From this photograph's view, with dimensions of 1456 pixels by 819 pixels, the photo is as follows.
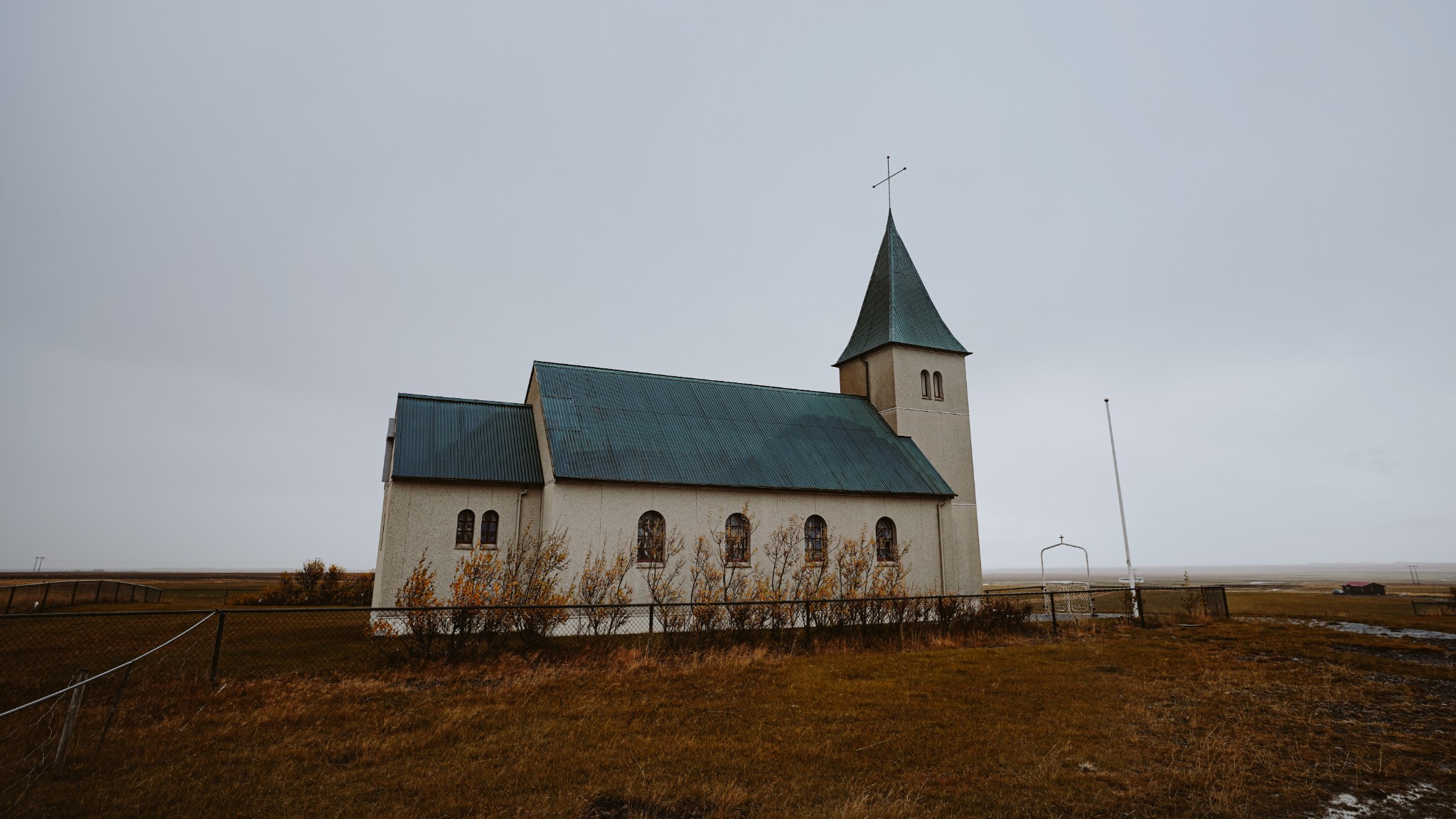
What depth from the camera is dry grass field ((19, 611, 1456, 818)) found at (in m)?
6.24

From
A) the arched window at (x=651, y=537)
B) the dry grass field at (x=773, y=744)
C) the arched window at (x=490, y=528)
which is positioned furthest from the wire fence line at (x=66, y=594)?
the dry grass field at (x=773, y=744)

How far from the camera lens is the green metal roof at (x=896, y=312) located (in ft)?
98.2

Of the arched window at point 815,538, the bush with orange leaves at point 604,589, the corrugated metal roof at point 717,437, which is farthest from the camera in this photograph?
the arched window at point 815,538

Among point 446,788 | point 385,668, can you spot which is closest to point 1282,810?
point 446,788

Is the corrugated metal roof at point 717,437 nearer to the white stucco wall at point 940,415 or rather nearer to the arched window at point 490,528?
the white stucco wall at point 940,415

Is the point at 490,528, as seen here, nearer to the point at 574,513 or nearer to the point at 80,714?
the point at 574,513

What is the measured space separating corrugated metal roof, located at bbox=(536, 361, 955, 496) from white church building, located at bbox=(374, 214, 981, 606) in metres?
0.07

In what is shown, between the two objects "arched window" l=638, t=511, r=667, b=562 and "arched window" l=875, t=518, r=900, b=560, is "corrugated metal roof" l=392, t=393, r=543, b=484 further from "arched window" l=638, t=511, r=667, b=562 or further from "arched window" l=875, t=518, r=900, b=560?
"arched window" l=875, t=518, r=900, b=560

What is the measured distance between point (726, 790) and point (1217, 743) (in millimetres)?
5878

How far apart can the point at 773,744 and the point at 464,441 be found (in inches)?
660

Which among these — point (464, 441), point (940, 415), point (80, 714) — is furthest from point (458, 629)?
point (940, 415)

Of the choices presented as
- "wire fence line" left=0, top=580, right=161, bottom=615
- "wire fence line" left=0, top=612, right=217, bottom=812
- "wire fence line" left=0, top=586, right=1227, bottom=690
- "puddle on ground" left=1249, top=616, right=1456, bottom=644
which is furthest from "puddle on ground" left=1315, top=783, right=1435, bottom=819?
"wire fence line" left=0, top=580, right=161, bottom=615

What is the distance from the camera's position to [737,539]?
71.9ft

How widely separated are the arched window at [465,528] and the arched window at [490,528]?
28cm
